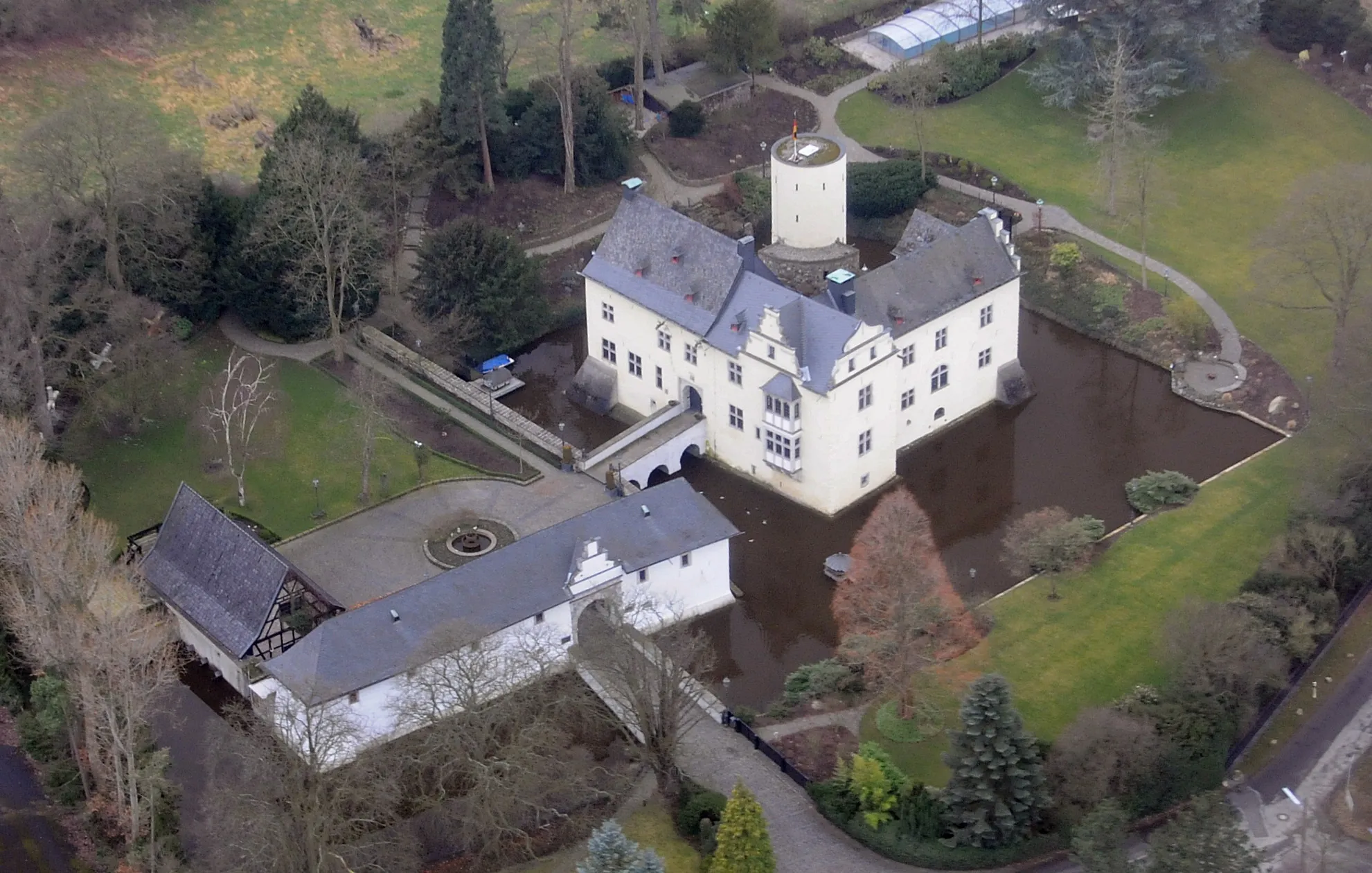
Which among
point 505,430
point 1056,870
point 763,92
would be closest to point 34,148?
point 505,430

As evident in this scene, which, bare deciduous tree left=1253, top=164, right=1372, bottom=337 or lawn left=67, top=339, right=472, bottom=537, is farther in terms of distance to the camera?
bare deciduous tree left=1253, top=164, right=1372, bottom=337

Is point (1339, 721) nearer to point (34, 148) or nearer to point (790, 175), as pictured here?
point (790, 175)

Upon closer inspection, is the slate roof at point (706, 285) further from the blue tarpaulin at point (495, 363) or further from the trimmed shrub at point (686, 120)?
the trimmed shrub at point (686, 120)

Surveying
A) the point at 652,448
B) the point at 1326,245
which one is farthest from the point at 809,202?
the point at 1326,245

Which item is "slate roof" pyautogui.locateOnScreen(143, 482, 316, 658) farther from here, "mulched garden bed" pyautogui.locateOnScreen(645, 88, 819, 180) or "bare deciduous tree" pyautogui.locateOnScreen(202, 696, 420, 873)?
"mulched garden bed" pyautogui.locateOnScreen(645, 88, 819, 180)

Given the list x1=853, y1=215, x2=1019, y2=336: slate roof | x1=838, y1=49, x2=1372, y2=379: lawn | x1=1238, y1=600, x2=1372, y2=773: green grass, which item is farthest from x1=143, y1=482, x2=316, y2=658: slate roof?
x1=838, y1=49, x2=1372, y2=379: lawn

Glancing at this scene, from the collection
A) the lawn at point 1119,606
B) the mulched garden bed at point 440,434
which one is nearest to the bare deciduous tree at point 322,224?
the mulched garden bed at point 440,434
